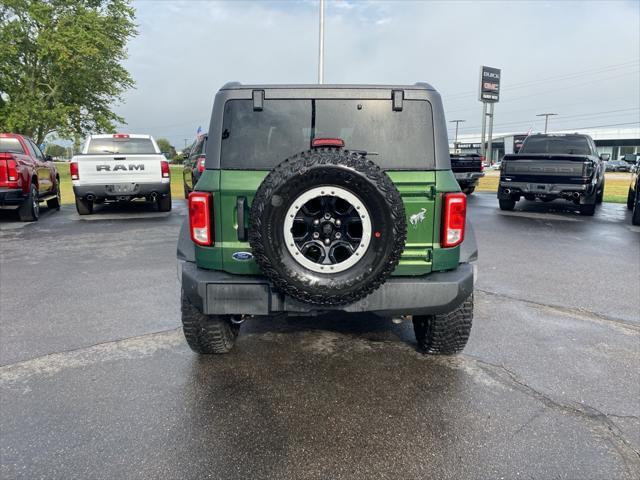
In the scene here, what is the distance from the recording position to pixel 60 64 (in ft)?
95.3

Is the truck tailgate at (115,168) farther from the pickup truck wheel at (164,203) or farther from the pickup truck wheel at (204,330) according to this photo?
the pickup truck wheel at (204,330)

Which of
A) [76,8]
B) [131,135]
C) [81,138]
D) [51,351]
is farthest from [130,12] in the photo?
[51,351]

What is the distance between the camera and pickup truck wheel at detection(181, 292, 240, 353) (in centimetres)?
349

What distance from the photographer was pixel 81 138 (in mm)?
33250

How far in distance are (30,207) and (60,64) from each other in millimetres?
22774

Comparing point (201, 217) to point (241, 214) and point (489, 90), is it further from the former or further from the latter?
point (489, 90)

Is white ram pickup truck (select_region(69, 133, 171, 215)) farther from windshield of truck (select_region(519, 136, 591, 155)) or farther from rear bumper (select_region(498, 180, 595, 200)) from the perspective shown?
windshield of truck (select_region(519, 136, 591, 155))

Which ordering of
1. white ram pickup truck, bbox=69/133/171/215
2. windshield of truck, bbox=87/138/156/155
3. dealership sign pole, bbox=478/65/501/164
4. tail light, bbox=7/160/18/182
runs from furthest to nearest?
dealership sign pole, bbox=478/65/501/164, windshield of truck, bbox=87/138/156/155, white ram pickup truck, bbox=69/133/171/215, tail light, bbox=7/160/18/182

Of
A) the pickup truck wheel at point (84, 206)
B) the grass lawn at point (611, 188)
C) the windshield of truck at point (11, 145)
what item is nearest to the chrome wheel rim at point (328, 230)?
the pickup truck wheel at point (84, 206)

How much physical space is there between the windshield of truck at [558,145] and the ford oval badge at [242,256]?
11766mm

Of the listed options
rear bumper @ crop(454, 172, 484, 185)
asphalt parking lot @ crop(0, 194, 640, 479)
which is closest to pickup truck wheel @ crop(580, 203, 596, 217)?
rear bumper @ crop(454, 172, 484, 185)

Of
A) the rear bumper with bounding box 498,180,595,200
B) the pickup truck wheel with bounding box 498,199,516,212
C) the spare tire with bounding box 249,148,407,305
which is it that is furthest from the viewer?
the pickup truck wheel with bounding box 498,199,516,212

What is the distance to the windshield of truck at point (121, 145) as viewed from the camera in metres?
11.8

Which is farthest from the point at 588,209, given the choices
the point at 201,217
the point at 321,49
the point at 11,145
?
the point at 11,145
